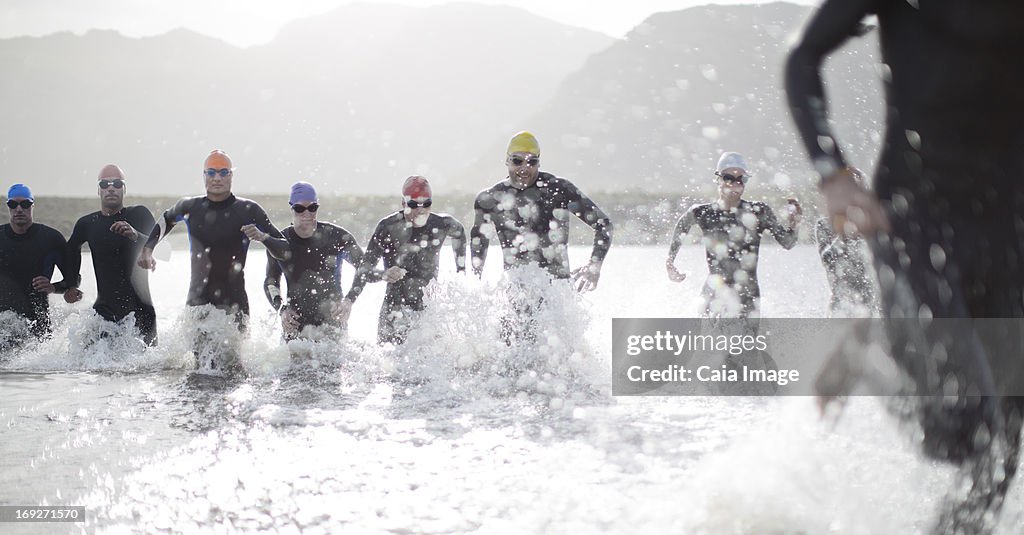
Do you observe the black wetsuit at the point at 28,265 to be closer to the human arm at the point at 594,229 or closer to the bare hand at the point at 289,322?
the bare hand at the point at 289,322

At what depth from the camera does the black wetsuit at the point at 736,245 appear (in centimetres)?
636

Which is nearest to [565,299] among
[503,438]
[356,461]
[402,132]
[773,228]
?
[773,228]

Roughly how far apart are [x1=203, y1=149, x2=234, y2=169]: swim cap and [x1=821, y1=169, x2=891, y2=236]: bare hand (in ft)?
22.0

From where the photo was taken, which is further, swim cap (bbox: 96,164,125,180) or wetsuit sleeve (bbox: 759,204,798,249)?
swim cap (bbox: 96,164,125,180)

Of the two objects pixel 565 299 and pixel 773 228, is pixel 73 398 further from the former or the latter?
pixel 773 228

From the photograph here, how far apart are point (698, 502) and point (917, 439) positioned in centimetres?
110

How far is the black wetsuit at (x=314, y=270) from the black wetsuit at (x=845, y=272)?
4227 mm

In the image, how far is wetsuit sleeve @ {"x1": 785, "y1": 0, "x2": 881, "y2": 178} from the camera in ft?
7.20

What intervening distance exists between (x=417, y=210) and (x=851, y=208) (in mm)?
6069

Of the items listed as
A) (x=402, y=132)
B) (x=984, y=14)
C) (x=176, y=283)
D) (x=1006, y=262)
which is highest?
(x=402, y=132)

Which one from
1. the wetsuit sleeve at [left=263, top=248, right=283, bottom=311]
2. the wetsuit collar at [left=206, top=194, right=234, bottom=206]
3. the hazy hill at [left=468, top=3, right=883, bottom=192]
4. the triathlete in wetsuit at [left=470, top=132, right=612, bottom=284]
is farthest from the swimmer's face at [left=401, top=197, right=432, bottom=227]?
the hazy hill at [left=468, top=3, right=883, bottom=192]

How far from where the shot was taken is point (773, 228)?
6453 mm
